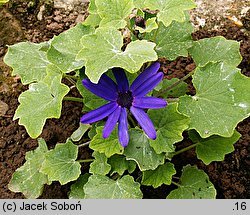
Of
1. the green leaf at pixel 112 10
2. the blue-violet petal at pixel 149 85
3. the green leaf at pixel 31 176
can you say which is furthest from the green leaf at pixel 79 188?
the green leaf at pixel 112 10

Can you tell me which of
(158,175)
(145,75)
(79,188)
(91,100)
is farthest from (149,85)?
(79,188)

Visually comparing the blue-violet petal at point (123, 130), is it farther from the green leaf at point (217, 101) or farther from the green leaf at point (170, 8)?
the green leaf at point (170, 8)

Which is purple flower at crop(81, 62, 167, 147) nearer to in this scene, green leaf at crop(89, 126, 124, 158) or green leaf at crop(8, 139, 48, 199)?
green leaf at crop(89, 126, 124, 158)

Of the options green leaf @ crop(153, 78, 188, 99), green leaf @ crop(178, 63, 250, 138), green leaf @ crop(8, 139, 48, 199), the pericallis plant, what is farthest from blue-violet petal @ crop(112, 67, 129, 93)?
green leaf @ crop(8, 139, 48, 199)

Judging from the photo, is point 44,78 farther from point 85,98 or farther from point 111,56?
point 111,56

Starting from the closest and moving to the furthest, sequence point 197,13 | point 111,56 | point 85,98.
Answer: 1. point 111,56
2. point 85,98
3. point 197,13

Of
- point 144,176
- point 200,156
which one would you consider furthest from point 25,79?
point 200,156
